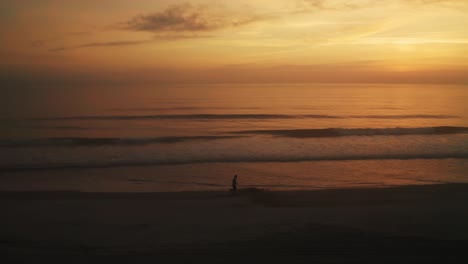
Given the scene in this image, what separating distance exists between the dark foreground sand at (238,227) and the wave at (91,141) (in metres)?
10.3

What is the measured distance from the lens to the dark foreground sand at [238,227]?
6797mm

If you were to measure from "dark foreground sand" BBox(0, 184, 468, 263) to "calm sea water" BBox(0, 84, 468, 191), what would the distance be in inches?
73.2

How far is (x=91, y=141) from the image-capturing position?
76.0 feet

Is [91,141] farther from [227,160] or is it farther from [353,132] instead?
[353,132]

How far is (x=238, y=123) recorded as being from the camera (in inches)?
1265

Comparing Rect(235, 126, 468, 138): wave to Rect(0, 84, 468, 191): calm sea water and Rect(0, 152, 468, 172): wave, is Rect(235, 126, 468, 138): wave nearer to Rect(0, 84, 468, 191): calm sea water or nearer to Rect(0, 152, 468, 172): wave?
Rect(0, 84, 468, 191): calm sea water

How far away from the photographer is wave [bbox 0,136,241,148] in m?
21.4

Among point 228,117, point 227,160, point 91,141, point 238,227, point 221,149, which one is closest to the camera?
point 238,227

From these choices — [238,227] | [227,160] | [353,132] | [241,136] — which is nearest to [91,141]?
[241,136]

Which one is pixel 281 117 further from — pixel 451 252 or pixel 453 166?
pixel 451 252

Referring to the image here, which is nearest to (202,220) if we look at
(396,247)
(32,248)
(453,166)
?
(32,248)

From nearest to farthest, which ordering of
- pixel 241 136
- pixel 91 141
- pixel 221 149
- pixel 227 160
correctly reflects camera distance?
1. pixel 227 160
2. pixel 221 149
3. pixel 91 141
4. pixel 241 136

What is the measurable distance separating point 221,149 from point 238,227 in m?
12.0

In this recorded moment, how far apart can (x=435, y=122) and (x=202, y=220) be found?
29491mm
